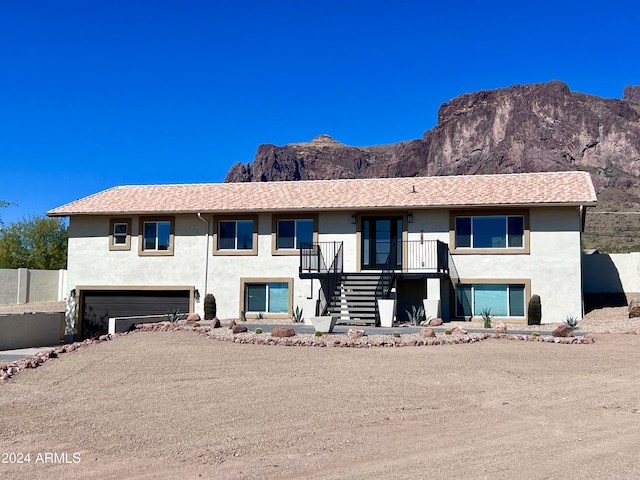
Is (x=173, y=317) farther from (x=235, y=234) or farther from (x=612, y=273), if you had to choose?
(x=612, y=273)

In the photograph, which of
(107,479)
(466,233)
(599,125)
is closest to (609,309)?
(466,233)

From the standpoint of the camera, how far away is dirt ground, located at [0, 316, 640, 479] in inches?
287

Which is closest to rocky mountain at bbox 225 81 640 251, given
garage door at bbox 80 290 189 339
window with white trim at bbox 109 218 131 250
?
garage door at bbox 80 290 189 339

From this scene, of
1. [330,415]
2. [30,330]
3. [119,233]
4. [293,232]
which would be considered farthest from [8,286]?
[330,415]

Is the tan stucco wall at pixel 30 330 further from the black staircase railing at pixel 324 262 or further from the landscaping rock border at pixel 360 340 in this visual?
the black staircase railing at pixel 324 262

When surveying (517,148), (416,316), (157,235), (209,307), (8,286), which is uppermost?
(517,148)

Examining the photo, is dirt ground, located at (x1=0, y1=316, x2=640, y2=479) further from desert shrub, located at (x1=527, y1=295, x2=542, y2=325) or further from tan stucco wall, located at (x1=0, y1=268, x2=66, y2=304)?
tan stucco wall, located at (x1=0, y1=268, x2=66, y2=304)

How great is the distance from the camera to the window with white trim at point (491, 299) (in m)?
23.6

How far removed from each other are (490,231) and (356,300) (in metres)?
5.97

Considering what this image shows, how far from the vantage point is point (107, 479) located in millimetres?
7043

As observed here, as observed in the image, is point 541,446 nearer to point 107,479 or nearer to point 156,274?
point 107,479

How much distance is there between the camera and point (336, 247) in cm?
2531

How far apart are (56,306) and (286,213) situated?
1741cm

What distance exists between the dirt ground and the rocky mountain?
65181mm
